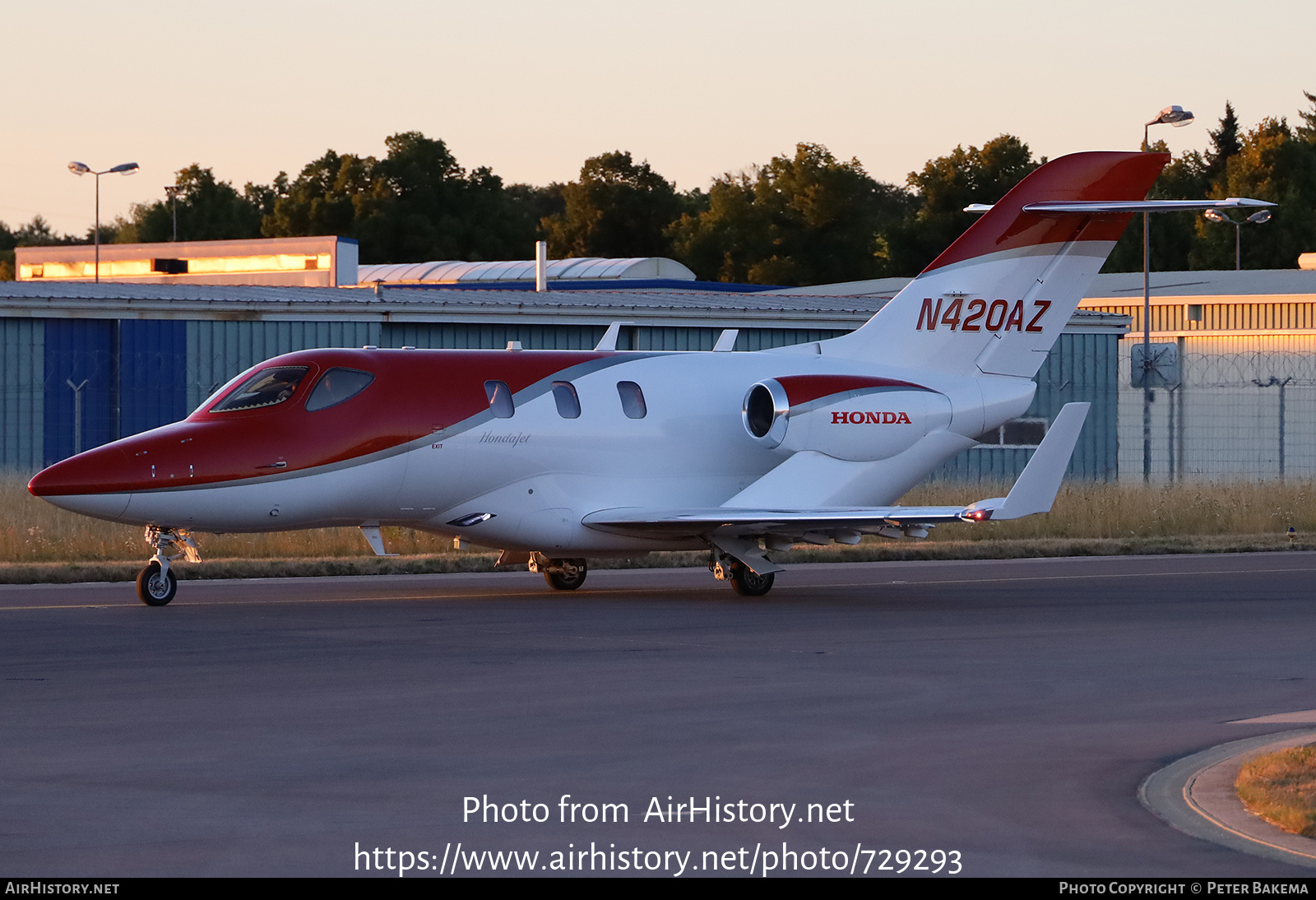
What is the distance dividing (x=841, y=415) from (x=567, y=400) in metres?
3.16

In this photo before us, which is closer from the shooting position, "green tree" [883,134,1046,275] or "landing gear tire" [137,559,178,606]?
"landing gear tire" [137,559,178,606]

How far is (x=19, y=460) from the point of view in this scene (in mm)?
30516

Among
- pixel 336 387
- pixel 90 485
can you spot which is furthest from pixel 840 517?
pixel 90 485

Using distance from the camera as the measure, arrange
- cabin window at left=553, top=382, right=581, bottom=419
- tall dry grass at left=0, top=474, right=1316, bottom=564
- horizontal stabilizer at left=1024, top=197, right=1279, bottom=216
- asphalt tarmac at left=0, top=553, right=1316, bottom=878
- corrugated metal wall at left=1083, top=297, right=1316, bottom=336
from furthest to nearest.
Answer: corrugated metal wall at left=1083, top=297, right=1316, bottom=336 < tall dry grass at left=0, top=474, right=1316, bottom=564 < horizontal stabilizer at left=1024, top=197, right=1279, bottom=216 < cabin window at left=553, top=382, right=581, bottom=419 < asphalt tarmac at left=0, top=553, right=1316, bottom=878

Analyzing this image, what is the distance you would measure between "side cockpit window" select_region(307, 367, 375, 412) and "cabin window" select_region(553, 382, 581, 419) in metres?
2.10

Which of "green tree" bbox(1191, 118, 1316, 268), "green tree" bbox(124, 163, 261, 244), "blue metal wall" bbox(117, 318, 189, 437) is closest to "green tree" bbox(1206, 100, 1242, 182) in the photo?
"green tree" bbox(1191, 118, 1316, 268)

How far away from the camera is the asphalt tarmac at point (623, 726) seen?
25.2 feet

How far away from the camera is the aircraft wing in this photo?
18125 millimetres

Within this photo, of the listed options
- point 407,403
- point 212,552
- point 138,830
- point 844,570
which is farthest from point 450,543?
point 138,830

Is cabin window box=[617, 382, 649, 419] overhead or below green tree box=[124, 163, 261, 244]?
below

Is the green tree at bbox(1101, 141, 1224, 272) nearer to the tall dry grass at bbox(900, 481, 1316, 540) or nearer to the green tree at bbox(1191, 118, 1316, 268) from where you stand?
the green tree at bbox(1191, 118, 1316, 268)

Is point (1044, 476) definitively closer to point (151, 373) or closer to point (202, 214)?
point (151, 373)

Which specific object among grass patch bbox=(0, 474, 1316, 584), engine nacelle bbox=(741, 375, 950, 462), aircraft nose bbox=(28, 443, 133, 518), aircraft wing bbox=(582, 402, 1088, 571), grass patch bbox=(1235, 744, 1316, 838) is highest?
engine nacelle bbox=(741, 375, 950, 462)

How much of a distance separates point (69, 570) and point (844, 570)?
31.1 feet
